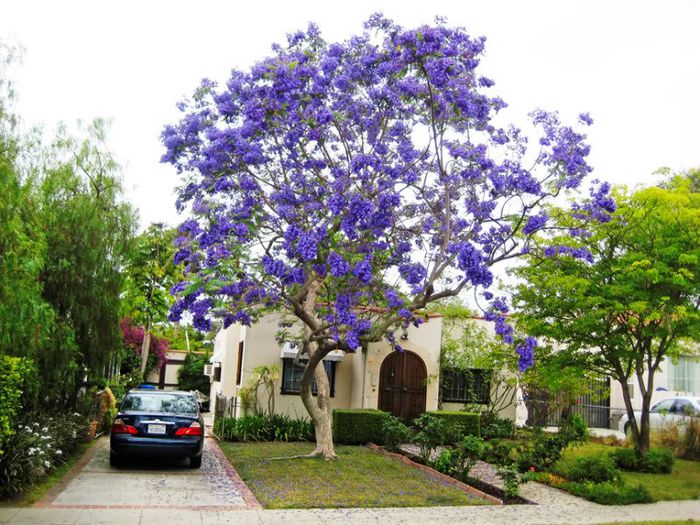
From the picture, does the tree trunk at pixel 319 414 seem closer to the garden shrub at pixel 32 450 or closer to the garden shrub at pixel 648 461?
the garden shrub at pixel 32 450

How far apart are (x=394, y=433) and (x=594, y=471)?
4630mm

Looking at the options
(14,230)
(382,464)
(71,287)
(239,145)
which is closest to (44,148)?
(71,287)

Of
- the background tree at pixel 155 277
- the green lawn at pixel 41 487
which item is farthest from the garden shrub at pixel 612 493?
the background tree at pixel 155 277

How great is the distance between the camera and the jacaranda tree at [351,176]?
36.9 ft

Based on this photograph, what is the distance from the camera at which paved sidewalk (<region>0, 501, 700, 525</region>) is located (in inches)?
329

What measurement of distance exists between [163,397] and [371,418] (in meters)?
6.12

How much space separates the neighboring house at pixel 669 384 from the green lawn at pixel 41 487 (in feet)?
69.6

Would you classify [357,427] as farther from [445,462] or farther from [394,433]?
[445,462]

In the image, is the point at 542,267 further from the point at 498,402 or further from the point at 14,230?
the point at 14,230

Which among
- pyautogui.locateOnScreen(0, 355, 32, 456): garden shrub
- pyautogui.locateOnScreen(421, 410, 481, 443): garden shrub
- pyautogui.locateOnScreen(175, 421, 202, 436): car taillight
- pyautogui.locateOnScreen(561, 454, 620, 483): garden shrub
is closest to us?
pyautogui.locateOnScreen(0, 355, 32, 456): garden shrub

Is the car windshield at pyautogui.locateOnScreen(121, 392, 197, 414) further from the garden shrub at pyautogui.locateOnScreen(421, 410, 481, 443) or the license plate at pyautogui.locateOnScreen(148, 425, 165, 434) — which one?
the garden shrub at pyautogui.locateOnScreen(421, 410, 481, 443)

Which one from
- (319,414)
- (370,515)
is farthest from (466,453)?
(319,414)

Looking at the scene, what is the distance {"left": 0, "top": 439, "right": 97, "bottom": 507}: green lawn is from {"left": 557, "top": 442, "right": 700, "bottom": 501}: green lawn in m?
8.84

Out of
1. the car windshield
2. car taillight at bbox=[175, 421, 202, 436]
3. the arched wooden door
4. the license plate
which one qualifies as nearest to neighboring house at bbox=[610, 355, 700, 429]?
the arched wooden door
